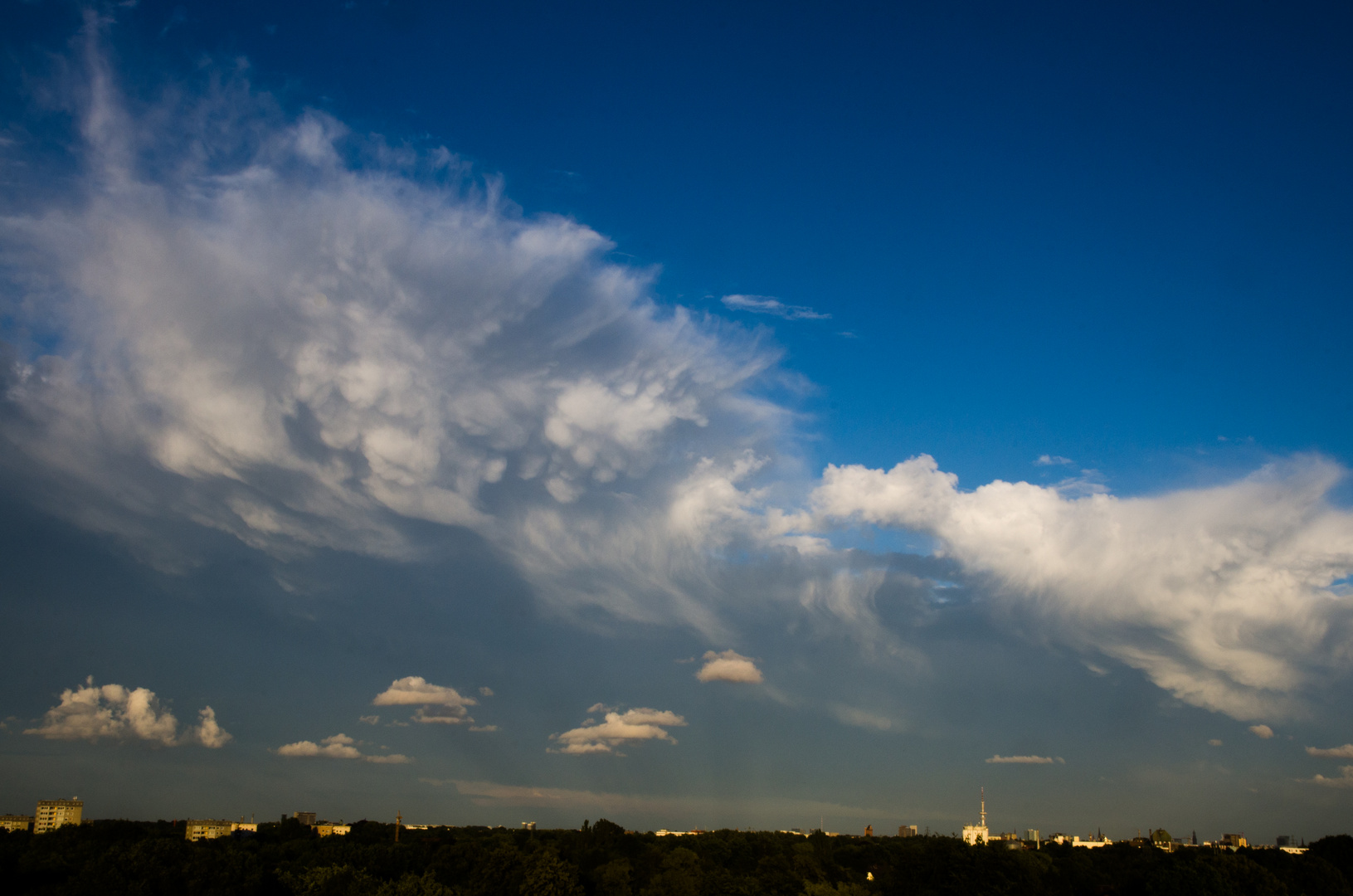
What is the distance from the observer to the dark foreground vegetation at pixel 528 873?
77812 millimetres

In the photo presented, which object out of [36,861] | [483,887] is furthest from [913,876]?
[36,861]

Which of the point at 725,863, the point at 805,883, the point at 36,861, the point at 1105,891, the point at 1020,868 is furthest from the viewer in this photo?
the point at 725,863

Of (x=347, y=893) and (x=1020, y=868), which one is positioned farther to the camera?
(x=347, y=893)

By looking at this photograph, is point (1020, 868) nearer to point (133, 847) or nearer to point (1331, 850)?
point (133, 847)

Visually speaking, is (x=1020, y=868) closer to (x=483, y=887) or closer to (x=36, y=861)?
(x=483, y=887)

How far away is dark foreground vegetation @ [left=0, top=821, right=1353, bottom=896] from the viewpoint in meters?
77.8

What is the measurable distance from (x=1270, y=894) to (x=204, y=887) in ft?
331

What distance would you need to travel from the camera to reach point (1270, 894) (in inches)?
3319

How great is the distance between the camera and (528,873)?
94625mm

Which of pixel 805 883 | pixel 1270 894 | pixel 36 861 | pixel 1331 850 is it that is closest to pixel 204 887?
pixel 36 861

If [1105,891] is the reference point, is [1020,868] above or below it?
above

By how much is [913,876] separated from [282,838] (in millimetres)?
104872

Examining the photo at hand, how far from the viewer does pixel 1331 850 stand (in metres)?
137

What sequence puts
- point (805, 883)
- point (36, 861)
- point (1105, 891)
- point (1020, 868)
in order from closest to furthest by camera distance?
point (1020, 868), point (805, 883), point (36, 861), point (1105, 891)
